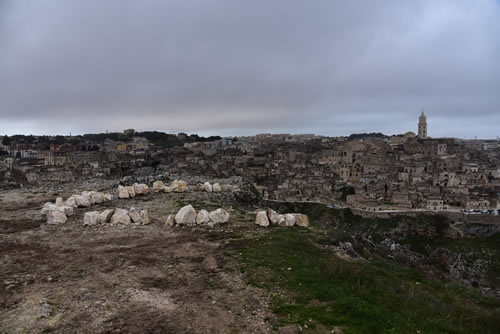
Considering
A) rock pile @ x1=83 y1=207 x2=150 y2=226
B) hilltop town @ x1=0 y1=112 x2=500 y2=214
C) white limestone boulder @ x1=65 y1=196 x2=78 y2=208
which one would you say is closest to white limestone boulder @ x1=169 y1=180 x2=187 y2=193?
white limestone boulder @ x1=65 y1=196 x2=78 y2=208

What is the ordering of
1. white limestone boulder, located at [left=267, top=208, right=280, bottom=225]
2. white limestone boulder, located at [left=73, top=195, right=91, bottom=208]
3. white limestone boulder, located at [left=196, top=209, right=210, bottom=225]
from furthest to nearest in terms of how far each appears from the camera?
white limestone boulder, located at [left=73, top=195, right=91, bottom=208] < white limestone boulder, located at [left=267, top=208, right=280, bottom=225] < white limestone boulder, located at [left=196, top=209, right=210, bottom=225]

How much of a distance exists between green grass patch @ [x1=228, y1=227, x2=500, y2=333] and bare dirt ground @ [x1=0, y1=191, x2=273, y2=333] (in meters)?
0.54

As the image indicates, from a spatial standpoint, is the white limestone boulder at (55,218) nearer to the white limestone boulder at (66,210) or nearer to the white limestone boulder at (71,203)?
the white limestone boulder at (66,210)

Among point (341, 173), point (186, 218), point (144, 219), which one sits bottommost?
point (341, 173)

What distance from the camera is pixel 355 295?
21.4 feet

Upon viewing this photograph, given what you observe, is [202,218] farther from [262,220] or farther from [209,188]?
[209,188]

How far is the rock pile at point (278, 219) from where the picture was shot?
12.3 meters

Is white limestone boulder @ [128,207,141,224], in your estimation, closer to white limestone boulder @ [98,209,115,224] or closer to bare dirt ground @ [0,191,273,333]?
bare dirt ground @ [0,191,273,333]

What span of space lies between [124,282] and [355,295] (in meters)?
4.70

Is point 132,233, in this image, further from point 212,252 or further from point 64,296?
point 64,296

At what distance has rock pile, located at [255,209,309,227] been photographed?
12.3 m

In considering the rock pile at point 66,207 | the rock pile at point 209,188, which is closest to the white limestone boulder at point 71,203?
the rock pile at point 66,207

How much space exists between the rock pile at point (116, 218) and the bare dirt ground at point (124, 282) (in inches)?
16.6

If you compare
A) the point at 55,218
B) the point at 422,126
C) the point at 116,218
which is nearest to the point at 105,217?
the point at 116,218
